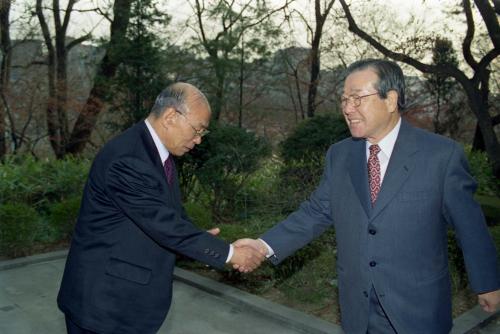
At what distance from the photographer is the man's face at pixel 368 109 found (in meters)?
2.52

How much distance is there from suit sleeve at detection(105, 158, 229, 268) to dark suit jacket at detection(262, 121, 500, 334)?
89 centimetres

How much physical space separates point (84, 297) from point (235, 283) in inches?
140

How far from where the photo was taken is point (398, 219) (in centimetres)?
Result: 241

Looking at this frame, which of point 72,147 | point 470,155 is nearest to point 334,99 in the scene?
point 470,155

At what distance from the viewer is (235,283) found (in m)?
5.95

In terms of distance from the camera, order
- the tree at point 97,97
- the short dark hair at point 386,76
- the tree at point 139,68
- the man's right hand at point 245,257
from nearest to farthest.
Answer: the short dark hair at point 386,76, the man's right hand at point 245,257, the tree at point 139,68, the tree at point 97,97

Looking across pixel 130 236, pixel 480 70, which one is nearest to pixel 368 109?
pixel 130 236

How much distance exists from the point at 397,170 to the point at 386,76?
49 centimetres

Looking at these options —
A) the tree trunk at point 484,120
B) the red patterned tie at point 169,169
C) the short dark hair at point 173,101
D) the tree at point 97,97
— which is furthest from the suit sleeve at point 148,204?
the tree trunk at point 484,120

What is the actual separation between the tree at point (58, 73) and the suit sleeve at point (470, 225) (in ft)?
50.7

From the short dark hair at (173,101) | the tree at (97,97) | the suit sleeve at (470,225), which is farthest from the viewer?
the tree at (97,97)

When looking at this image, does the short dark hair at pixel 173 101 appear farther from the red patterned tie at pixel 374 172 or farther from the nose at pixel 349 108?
the red patterned tie at pixel 374 172

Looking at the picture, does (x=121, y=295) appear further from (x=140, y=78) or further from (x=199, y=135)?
(x=140, y=78)

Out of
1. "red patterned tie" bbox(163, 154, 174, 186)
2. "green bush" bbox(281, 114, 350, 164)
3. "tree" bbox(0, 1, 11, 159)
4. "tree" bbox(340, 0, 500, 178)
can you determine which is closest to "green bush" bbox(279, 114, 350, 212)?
"green bush" bbox(281, 114, 350, 164)
